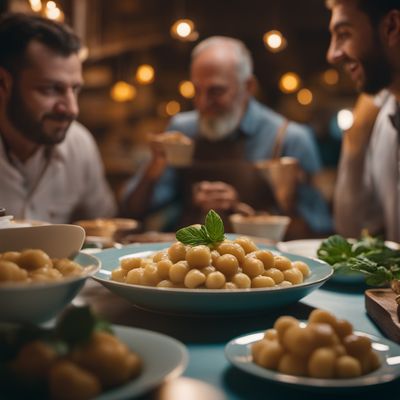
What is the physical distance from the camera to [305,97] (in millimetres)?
5781

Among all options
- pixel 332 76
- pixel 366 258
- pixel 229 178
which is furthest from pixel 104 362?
pixel 332 76

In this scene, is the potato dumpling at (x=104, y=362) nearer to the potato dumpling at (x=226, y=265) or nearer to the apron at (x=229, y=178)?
the potato dumpling at (x=226, y=265)

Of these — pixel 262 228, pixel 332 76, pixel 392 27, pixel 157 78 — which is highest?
pixel 392 27

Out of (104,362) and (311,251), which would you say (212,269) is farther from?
(311,251)

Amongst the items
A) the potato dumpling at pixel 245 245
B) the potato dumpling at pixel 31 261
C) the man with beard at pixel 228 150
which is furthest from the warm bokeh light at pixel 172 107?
the potato dumpling at pixel 31 261

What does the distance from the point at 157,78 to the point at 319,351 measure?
5.37m

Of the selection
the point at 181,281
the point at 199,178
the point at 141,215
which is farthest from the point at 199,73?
the point at 181,281

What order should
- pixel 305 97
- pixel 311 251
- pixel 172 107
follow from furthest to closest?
pixel 172 107, pixel 305 97, pixel 311 251

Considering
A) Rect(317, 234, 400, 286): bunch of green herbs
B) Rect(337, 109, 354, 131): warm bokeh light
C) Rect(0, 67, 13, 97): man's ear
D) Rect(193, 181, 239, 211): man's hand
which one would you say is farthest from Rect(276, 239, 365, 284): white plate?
Rect(0, 67, 13, 97): man's ear

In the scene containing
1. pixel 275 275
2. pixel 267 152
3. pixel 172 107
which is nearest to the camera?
pixel 275 275

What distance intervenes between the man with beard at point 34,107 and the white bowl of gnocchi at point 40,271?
174 cm

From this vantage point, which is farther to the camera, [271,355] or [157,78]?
[157,78]

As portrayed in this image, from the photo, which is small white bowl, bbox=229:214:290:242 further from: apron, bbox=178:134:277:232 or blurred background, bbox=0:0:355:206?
blurred background, bbox=0:0:355:206

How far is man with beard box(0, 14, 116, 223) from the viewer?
2.57m
